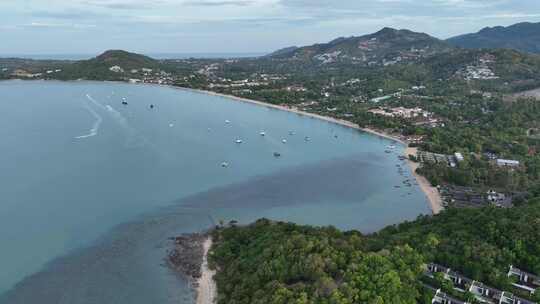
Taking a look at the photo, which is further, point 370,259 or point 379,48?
point 379,48

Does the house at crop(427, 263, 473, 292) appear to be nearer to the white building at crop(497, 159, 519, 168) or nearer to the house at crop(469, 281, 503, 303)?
the house at crop(469, 281, 503, 303)

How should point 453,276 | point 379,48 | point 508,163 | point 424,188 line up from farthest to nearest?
point 379,48, point 508,163, point 424,188, point 453,276

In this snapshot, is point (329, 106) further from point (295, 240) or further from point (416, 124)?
point (295, 240)

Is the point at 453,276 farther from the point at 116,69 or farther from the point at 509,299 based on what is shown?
the point at 116,69

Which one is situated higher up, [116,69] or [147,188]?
[116,69]

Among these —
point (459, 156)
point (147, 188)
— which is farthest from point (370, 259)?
point (459, 156)
